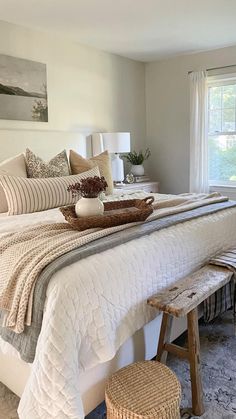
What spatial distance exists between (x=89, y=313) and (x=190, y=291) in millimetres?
524

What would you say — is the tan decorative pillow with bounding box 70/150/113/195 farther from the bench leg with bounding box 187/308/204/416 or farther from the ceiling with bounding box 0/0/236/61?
the bench leg with bounding box 187/308/204/416

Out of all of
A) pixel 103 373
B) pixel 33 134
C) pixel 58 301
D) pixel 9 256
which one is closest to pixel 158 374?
pixel 103 373

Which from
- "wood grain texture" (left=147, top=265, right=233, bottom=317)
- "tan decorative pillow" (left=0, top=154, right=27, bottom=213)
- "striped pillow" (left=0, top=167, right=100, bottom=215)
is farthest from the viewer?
"tan decorative pillow" (left=0, top=154, right=27, bottom=213)

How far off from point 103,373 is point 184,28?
3272mm

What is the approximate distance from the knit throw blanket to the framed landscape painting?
6.10ft

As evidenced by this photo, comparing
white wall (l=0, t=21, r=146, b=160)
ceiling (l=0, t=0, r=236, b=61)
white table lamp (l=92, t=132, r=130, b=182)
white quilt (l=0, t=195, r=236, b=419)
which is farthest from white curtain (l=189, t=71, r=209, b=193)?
white quilt (l=0, t=195, r=236, b=419)

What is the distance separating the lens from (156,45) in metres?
4.04

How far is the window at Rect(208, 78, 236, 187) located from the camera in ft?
14.1

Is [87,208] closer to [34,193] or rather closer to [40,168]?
[34,193]

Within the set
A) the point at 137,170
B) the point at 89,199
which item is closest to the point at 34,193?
the point at 89,199

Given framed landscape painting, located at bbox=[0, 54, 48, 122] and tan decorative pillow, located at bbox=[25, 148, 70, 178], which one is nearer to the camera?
tan decorative pillow, located at bbox=[25, 148, 70, 178]

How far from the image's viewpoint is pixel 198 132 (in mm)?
4395

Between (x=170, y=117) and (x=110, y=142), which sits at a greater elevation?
(x=170, y=117)

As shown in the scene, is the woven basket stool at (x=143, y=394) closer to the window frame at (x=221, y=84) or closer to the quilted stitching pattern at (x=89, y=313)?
the quilted stitching pattern at (x=89, y=313)
